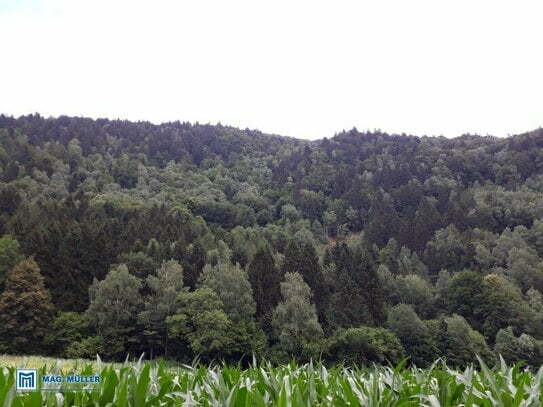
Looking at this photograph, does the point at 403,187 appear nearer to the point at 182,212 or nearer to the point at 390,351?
the point at 182,212

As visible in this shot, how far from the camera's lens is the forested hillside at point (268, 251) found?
54.9 metres

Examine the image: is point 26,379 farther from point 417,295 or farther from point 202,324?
point 417,295

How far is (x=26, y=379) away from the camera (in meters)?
3.97

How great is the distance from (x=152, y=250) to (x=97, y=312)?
1482 cm

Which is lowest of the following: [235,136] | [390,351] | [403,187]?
[390,351]

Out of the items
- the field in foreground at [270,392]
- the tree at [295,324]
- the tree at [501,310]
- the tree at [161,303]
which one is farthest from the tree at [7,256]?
the field in foreground at [270,392]

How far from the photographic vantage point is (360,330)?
55844 mm

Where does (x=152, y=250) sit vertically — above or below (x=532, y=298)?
above

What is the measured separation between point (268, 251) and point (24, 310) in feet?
104

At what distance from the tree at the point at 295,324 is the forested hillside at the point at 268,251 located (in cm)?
17

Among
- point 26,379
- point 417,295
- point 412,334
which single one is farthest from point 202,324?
point 26,379

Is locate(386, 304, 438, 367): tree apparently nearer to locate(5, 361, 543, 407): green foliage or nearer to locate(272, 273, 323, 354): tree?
locate(272, 273, 323, 354): tree

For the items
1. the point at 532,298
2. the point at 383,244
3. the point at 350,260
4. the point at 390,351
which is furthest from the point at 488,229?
the point at 390,351

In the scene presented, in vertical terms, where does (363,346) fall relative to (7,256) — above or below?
below
